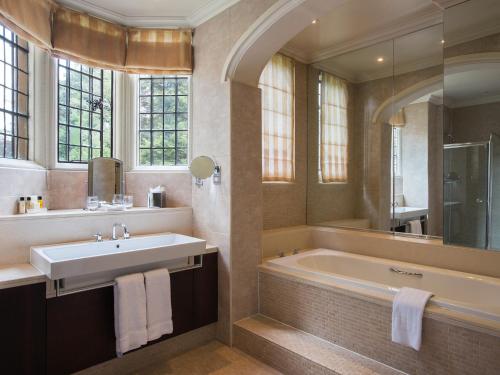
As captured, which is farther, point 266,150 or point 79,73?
point 266,150

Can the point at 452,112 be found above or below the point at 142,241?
above

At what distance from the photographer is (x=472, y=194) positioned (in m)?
2.53

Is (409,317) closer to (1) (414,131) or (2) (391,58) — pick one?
(1) (414,131)

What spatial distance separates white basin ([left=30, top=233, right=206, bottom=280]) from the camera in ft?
6.07

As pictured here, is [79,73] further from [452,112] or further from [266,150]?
[452,112]

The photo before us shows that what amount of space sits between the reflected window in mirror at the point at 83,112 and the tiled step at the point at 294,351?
2034 mm

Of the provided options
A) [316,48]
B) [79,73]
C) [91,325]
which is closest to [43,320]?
[91,325]

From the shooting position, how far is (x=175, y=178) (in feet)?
10.2

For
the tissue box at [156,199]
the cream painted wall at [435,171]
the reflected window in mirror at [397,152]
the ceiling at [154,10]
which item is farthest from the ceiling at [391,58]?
the tissue box at [156,199]

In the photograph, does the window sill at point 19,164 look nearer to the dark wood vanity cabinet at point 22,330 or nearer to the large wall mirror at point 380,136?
the dark wood vanity cabinet at point 22,330

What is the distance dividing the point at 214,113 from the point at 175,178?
0.77 m

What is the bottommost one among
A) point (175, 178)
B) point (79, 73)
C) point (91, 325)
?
point (91, 325)

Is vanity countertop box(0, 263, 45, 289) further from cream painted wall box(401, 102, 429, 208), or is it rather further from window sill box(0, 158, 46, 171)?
cream painted wall box(401, 102, 429, 208)

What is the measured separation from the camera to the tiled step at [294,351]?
6.68 feet
